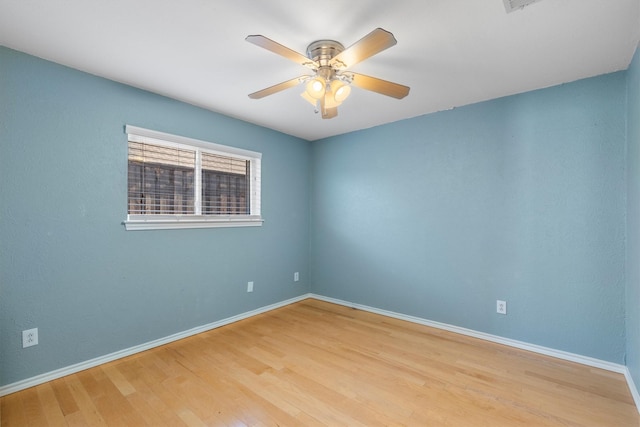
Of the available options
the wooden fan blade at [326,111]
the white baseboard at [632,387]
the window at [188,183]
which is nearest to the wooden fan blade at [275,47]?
the wooden fan blade at [326,111]

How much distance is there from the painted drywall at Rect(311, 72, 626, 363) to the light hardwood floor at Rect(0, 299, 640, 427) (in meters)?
0.40

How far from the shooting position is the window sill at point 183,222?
8.15 ft

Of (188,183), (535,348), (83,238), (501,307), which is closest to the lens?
(83,238)

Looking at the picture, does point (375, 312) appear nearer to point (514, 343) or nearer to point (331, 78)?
point (514, 343)

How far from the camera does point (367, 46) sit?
1.45 m

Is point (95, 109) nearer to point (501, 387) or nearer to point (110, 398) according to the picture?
point (110, 398)

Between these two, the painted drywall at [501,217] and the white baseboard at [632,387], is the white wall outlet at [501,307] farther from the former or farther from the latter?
the white baseboard at [632,387]

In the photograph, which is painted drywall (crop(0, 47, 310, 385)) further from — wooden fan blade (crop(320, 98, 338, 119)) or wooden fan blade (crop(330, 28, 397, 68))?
wooden fan blade (crop(330, 28, 397, 68))

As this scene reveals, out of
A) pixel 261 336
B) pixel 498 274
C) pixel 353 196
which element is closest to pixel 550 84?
pixel 498 274

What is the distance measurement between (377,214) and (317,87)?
6.84ft

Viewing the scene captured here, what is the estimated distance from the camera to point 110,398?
6.05 ft

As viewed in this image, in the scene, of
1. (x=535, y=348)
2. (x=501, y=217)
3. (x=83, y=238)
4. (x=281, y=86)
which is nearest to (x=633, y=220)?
(x=501, y=217)

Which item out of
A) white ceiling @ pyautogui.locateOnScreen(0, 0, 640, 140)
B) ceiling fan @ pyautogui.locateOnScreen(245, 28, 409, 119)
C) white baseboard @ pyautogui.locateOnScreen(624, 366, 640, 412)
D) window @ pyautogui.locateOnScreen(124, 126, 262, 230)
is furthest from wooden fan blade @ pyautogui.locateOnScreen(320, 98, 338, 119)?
white baseboard @ pyautogui.locateOnScreen(624, 366, 640, 412)

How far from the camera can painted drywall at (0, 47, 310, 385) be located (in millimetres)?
1924
